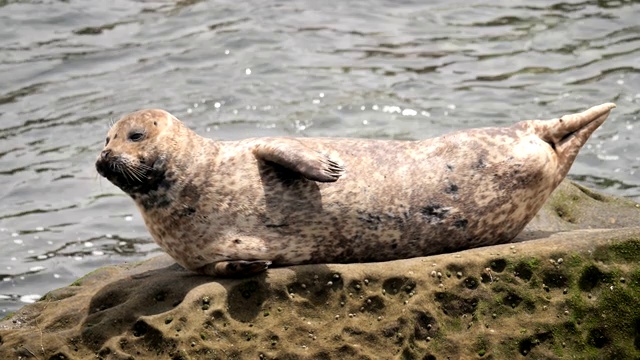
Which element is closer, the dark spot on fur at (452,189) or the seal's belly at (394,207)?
the seal's belly at (394,207)

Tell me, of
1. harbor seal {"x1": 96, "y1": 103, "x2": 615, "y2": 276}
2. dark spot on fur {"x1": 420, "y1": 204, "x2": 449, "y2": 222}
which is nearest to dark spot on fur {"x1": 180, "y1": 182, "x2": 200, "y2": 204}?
harbor seal {"x1": 96, "y1": 103, "x2": 615, "y2": 276}

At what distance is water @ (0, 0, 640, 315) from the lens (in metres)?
10.9

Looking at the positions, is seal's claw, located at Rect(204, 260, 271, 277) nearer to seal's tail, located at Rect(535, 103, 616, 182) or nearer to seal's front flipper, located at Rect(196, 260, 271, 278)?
seal's front flipper, located at Rect(196, 260, 271, 278)

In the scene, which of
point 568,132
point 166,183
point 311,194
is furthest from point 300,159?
point 568,132

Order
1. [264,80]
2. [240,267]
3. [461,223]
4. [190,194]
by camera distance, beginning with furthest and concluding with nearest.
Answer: [264,80]
[461,223]
[190,194]
[240,267]

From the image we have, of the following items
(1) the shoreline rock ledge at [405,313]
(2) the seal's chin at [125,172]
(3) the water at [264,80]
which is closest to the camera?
(1) the shoreline rock ledge at [405,313]

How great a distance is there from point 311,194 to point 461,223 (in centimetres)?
88

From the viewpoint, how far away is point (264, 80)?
1366 centimetres

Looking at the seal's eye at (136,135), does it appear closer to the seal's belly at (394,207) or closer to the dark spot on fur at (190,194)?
the dark spot on fur at (190,194)

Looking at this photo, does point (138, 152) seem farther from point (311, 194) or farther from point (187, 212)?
point (311, 194)

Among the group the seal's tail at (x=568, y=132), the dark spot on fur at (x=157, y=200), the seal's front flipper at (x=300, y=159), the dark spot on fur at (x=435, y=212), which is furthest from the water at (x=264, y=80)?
the dark spot on fur at (x=435, y=212)

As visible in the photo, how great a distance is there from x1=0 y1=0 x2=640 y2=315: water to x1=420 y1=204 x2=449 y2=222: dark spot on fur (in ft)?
11.3

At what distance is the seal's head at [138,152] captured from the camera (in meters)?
6.91

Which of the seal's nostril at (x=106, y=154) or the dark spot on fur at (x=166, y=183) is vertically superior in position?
the seal's nostril at (x=106, y=154)
